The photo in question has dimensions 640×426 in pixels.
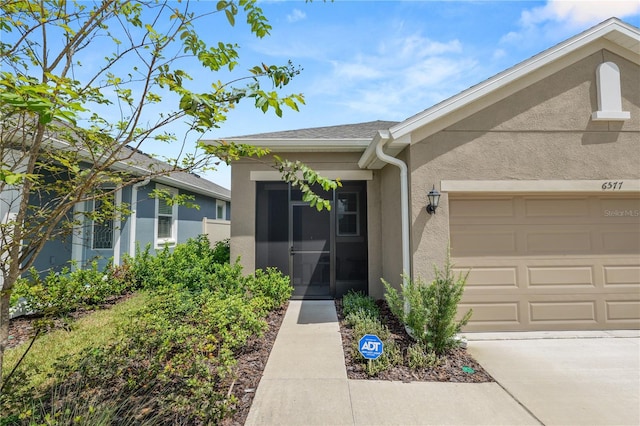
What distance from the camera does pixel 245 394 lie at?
3.38 metres

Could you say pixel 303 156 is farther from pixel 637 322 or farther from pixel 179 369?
pixel 637 322

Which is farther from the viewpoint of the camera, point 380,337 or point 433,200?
point 433,200

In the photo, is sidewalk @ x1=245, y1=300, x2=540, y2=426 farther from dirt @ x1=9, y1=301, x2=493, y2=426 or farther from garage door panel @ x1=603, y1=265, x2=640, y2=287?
garage door panel @ x1=603, y1=265, x2=640, y2=287

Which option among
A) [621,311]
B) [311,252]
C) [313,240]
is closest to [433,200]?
[313,240]

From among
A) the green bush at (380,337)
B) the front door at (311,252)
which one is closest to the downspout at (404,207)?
the green bush at (380,337)

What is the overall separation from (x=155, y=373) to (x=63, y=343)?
2448 millimetres

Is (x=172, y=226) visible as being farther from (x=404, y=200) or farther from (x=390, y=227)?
(x=404, y=200)

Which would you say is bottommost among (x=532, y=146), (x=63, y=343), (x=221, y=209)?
(x=63, y=343)

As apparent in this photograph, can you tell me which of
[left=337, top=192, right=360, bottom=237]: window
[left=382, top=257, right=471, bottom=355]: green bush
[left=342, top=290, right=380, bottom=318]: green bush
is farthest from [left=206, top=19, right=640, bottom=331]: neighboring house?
[left=337, top=192, right=360, bottom=237]: window

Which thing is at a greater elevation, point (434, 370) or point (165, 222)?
point (165, 222)

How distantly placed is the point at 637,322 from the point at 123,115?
8.26 m

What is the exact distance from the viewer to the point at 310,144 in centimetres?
679

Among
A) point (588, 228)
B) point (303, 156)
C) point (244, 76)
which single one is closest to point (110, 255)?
point (303, 156)

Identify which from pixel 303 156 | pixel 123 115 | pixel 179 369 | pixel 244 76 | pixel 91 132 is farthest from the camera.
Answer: pixel 303 156
